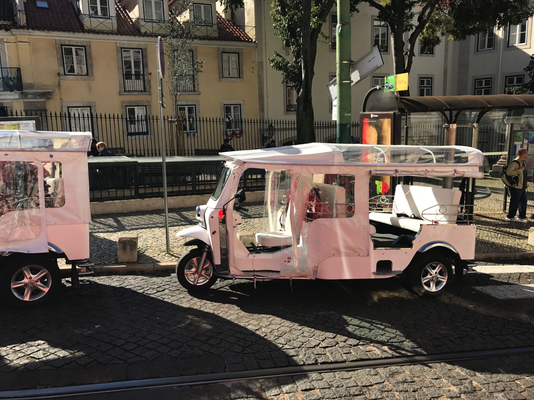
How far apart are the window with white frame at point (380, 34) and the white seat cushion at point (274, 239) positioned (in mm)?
26422

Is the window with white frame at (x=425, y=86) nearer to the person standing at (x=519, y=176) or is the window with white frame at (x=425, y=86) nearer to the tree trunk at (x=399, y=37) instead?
the tree trunk at (x=399, y=37)

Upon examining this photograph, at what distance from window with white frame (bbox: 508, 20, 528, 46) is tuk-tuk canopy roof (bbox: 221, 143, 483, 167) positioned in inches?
1098

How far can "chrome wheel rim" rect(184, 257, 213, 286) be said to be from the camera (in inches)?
253

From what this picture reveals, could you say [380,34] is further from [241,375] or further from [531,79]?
[241,375]

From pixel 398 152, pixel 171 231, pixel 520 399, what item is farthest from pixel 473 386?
pixel 171 231

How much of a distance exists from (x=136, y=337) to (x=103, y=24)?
2347cm

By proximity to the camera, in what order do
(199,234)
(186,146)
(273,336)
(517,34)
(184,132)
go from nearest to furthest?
(273,336) → (199,234) → (184,132) → (186,146) → (517,34)

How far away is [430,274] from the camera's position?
639 centimetres

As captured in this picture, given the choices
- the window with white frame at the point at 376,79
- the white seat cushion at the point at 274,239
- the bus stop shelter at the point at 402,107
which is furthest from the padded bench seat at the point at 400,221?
the window with white frame at the point at 376,79

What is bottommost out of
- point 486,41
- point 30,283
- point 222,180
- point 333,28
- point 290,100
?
point 30,283

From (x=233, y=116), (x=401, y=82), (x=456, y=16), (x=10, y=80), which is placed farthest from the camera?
(x=233, y=116)

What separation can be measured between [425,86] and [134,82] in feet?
64.0

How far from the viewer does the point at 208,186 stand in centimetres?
1303

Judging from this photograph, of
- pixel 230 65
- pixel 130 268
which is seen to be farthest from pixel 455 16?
pixel 130 268
